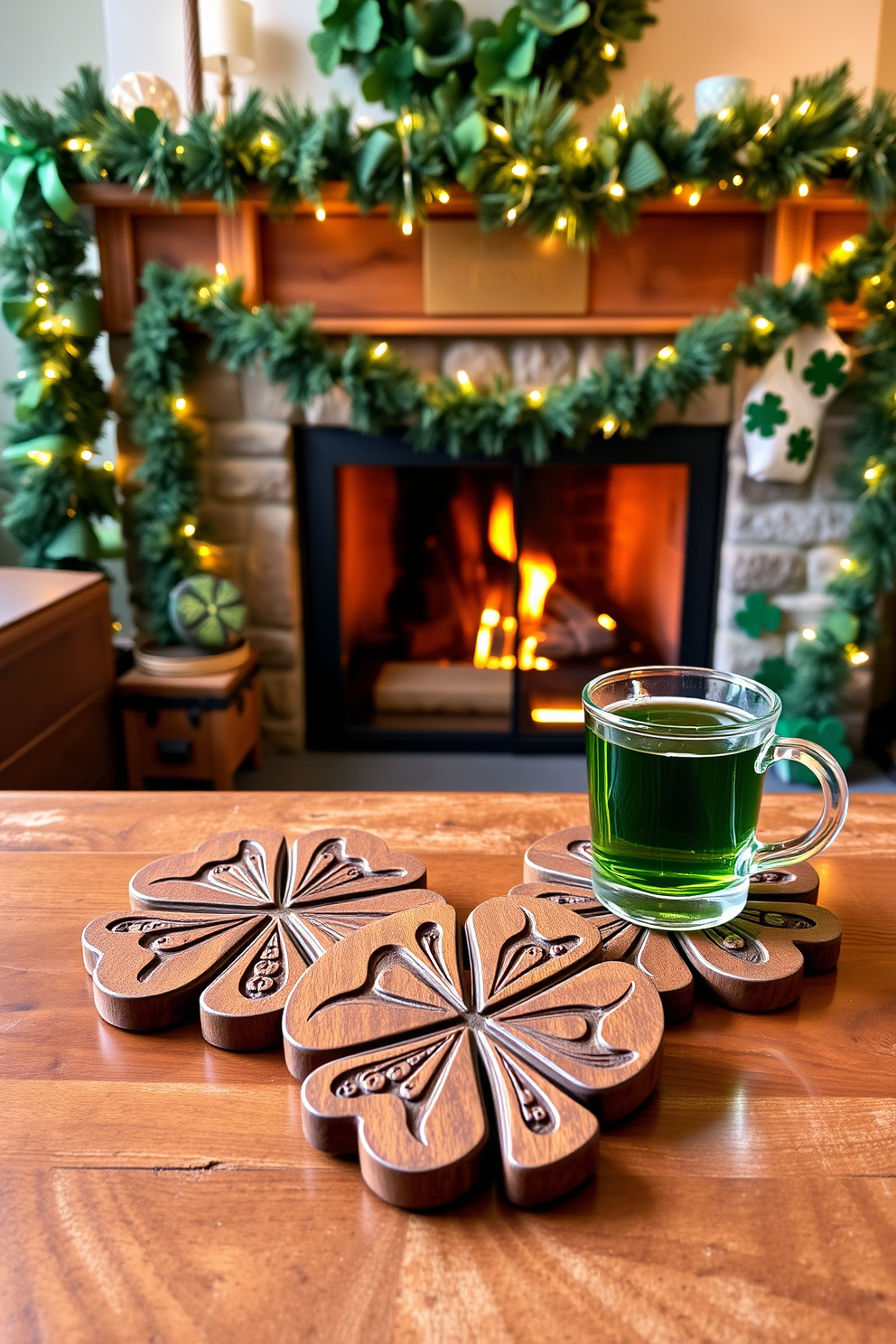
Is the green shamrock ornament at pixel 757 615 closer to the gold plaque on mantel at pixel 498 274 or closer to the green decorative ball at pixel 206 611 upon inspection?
the gold plaque on mantel at pixel 498 274

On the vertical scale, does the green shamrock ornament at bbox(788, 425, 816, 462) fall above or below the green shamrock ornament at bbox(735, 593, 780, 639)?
above

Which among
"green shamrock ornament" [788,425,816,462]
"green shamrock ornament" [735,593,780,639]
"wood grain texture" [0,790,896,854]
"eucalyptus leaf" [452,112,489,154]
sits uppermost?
"eucalyptus leaf" [452,112,489,154]

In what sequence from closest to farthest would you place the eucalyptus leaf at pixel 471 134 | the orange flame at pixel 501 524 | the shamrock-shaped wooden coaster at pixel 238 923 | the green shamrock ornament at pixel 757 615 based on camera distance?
the shamrock-shaped wooden coaster at pixel 238 923, the eucalyptus leaf at pixel 471 134, the green shamrock ornament at pixel 757 615, the orange flame at pixel 501 524

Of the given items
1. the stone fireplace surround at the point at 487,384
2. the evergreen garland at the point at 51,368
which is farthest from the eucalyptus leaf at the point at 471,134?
the evergreen garland at the point at 51,368

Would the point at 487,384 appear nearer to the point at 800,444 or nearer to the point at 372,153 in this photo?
the point at 372,153

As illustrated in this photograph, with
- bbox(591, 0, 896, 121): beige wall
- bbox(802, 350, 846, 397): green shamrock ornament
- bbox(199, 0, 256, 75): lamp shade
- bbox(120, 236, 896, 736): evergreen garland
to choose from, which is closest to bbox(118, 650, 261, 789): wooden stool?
bbox(120, 236, 896, 736): evergreen garland

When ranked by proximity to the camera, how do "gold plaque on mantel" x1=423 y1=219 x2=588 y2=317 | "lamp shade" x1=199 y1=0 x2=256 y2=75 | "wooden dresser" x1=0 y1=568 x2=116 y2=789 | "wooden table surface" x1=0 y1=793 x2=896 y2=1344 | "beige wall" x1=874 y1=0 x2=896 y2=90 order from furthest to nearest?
1. "beige wall" x1=874 y1=0 x2=896 y2=90
2. "gold plaque on mantel" x1=423 y1=219 x2=588 y2=317
3. "lamp shade" x1=199 y1=0 x2=256 y2=75
4. "wooden dresser" x1=0 y1=568 x2=116 y2=789
5. "wooden table surface" x1=0 y1=793 x2=896 y2=1344

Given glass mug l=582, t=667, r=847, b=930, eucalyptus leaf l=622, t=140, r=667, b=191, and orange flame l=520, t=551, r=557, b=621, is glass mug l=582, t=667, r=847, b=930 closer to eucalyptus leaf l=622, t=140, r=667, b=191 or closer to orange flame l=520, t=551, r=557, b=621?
eucalyptus leaf l=622, t=140, r=667, b=191

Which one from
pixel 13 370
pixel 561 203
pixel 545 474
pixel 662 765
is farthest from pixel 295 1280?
pixel 13 370
